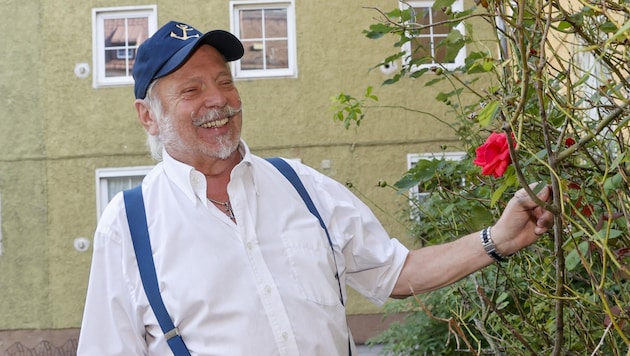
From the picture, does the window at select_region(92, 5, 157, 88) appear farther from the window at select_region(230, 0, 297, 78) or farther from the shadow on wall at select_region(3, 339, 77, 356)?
the shadow on wall at select_region(3, 339, 77, 356)

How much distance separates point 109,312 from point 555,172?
1.49 meters

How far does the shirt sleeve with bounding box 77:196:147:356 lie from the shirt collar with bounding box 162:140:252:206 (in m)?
0.28

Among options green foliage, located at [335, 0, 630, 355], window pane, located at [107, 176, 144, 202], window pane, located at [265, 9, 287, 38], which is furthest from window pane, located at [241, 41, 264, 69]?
green foliage, located at [335, 0, 630, 355]

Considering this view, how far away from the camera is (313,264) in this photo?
2898 mm

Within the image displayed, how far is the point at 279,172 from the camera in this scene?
3.20 metres

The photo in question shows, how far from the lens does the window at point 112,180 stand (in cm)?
1700

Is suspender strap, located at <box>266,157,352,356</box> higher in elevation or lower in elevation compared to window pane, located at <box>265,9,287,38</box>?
lower

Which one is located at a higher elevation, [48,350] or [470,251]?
[470,251]

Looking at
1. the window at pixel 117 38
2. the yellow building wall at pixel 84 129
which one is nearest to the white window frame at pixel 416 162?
the yellow building wall at pixel 84 129

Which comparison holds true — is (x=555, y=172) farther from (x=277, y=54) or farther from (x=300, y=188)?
(x=277, y=54)

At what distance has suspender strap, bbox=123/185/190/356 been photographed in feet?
9.06

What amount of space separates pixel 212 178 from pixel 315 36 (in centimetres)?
1371

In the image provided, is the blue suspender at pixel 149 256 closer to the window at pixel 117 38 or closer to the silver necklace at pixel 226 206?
the silver necklace at pixel 226 206

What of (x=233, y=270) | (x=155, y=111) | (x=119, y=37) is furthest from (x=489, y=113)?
(x=119, y=37)
